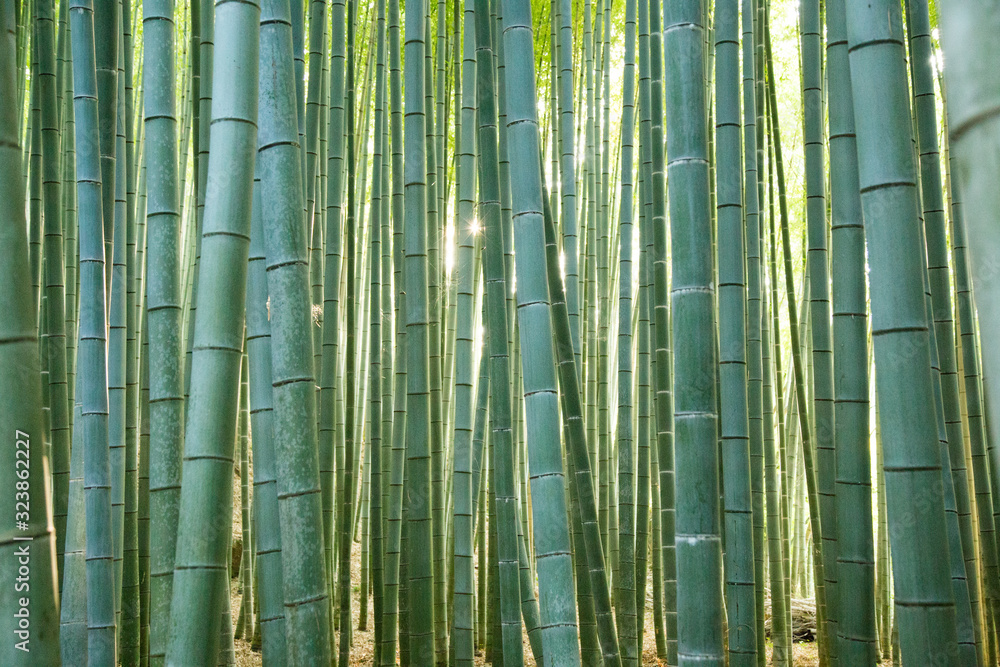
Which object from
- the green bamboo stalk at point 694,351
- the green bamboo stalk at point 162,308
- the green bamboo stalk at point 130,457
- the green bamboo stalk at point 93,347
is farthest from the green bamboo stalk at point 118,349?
the green bamboo stalk at point 694,351

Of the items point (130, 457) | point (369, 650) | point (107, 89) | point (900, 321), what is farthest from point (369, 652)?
point (900, 321)

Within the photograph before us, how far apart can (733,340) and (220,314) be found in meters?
1.18

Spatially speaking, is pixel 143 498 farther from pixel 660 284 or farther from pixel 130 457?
pixel 660 284

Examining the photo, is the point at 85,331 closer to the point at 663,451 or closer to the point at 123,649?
the point at 123,649

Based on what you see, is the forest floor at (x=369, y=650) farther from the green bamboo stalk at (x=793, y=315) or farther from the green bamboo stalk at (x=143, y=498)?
the green bamboo stalk at (x=793, y=315)

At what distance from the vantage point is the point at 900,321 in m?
1.26

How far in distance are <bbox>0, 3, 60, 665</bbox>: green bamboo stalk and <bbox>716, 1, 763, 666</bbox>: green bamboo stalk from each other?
1.43 meters

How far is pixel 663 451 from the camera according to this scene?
3.01m

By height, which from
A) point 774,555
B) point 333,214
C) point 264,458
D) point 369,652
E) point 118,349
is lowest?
point 369,652

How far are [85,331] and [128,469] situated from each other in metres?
0.91

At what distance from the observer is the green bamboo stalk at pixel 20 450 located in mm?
884

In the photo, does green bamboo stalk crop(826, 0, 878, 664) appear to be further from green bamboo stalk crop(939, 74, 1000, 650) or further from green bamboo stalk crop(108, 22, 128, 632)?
green bamboo stalk crop(108, 22, 128, 632)

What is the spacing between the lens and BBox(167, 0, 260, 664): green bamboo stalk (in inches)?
51.1

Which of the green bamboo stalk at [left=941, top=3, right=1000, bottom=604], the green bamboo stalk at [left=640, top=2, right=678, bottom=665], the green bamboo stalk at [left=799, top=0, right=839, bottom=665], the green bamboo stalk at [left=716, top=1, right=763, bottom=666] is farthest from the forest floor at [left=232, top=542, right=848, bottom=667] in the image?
the green bamboo stalk at [left=941, top=3, right=1000, bottom=604]
